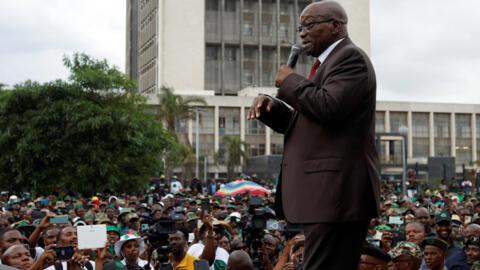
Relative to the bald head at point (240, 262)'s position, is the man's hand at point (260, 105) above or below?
above

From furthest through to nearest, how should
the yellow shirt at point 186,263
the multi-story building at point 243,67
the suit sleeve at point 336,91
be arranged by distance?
the multi-story building at point 243,67, the yellow shirt at point 186,263, the suit sleeve at point 336,91

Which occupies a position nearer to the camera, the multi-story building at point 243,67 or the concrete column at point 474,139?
the multi-story building at point 243,67

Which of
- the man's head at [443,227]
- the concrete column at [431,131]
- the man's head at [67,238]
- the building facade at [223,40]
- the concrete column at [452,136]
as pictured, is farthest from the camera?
the building facade at [223,40]

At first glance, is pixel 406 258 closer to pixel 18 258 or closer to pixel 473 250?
pixel 473 250

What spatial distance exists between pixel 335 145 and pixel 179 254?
4.96 m

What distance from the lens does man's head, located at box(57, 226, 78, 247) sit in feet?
24.6

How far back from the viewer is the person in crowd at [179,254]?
23.7 ft

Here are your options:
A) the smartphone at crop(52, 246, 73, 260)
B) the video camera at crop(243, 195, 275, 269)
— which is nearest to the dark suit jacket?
the video camera at crop(243, 195, 275, 269)

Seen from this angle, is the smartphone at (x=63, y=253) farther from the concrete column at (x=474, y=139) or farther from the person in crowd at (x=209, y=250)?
the concrete column at (x=474, y=139)

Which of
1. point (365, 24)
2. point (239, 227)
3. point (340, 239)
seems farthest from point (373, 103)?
point (365, 24)

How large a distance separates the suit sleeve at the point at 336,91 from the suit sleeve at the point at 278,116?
0.21 meters

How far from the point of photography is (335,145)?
110 inches

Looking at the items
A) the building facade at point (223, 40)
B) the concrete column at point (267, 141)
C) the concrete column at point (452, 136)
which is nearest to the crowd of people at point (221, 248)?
the concrete column at point (267, 141)

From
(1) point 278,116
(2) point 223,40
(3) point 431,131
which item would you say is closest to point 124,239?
(1) point 278,116
